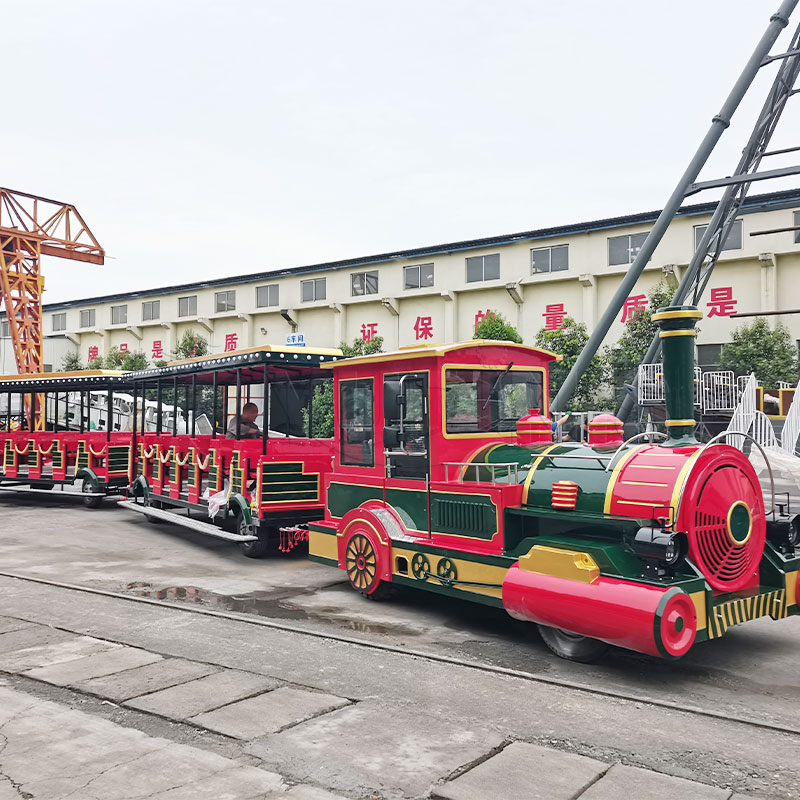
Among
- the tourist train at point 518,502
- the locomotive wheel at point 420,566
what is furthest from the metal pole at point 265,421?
the locomotive wheel at point 420,566

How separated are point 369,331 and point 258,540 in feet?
76.3

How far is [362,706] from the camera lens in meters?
5.05

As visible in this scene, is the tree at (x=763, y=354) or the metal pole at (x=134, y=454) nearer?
the metal pole at (x=134, y=454)

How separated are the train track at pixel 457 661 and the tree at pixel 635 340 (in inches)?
805

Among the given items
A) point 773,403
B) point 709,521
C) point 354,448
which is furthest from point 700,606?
point 773,403

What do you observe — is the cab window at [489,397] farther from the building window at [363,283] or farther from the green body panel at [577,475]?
the building window at [363,283]

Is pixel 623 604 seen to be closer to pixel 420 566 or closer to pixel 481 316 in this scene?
pixel 420 566

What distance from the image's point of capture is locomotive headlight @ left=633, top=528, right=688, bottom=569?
5.51 meters

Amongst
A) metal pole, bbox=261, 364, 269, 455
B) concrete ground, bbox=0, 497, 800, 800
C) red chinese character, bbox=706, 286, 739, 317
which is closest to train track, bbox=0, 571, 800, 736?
concrete ground, bbox=0, 497, 800, 800

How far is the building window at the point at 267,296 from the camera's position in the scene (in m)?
36.6

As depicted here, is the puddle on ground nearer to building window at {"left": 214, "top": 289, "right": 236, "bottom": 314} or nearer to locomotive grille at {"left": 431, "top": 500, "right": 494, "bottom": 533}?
locomotive grille at {"left": 431, "top": 500, "right": 494, "bottom": 533}

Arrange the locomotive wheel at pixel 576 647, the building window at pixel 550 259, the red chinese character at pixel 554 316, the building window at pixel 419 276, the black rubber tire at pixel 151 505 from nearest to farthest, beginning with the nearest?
the locomotive wheel at pixel 576 647 < the black rubber tire at pixel 151 505 < the building window at pixel 550 259 < the red chinese character at pixel 554 316 < the building window at pixel 419 276

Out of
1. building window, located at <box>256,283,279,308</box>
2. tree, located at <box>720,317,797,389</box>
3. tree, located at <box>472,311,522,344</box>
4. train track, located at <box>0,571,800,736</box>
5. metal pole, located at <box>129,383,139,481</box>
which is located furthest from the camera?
building window, located at <box>256,283,279,308</box>

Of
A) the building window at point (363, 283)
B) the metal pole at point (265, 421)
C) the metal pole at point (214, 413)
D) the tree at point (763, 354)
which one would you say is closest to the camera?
the metal pole at point (265, 421)
